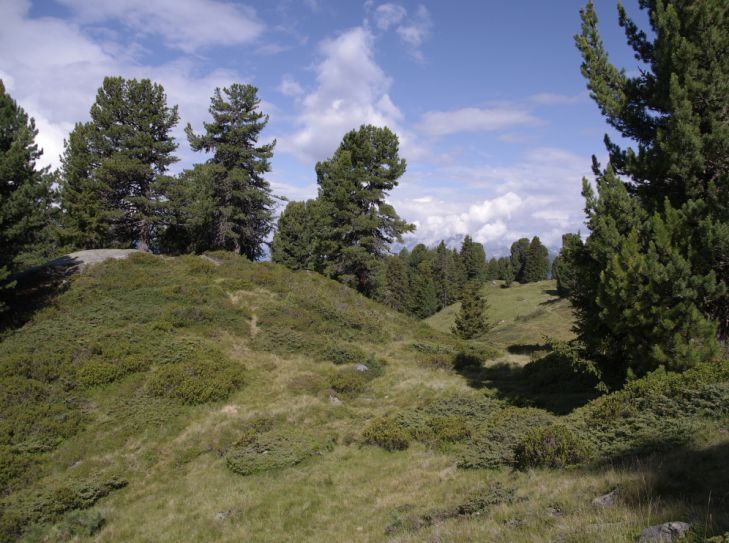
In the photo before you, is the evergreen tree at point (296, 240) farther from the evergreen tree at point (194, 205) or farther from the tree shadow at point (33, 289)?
the tree shadow at point (33, 289)

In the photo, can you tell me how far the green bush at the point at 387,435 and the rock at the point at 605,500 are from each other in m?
7.24

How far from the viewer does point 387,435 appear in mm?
13852

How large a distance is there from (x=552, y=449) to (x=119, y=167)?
34.6m

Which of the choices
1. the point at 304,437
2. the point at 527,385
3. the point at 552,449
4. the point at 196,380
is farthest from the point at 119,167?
the point at 552,449

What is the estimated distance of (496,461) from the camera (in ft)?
36.2

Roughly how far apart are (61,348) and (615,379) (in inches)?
824

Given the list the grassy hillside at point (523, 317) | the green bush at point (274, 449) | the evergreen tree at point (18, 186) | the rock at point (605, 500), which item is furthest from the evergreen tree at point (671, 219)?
the evergreen tree at point (18, 186)

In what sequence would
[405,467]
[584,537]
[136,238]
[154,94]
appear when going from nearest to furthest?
[584,537]
[405,467]
[154,94]
[136,238]

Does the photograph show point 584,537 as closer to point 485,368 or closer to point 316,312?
point 485,368

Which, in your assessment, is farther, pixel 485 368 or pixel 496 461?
pixel 485 368

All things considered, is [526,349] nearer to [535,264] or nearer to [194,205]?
[194,205]

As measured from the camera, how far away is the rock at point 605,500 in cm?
671

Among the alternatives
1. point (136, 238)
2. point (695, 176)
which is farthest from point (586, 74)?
point (136, 238)

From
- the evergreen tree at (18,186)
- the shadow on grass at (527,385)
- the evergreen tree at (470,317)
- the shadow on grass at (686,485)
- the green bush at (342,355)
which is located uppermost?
the evergreen tree at (18,186)
